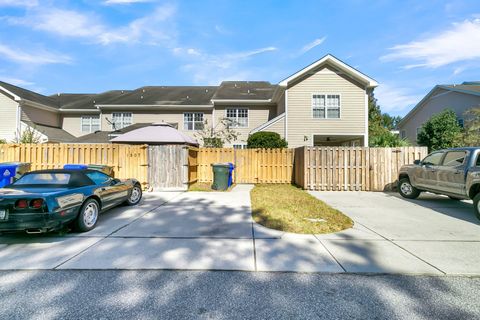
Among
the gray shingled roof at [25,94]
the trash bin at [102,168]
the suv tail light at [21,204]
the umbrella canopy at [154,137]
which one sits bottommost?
the suv tail light at [21,204]

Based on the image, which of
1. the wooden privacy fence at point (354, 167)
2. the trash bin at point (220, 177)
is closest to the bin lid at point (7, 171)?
the trash bin at point (220, 177)

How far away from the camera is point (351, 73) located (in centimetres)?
1577

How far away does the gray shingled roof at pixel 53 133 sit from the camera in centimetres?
1808

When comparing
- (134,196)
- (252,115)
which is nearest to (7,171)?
(134,196)

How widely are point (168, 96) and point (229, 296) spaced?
838 inches

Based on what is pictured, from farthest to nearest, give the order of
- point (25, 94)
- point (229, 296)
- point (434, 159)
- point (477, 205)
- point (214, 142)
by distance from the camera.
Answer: point (25, 94) → point (214, 142) → point (434, 159) → point (477, 205) → point (229, 296)

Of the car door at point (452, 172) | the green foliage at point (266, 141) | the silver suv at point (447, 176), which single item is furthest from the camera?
the green foliage at point (266, 141)

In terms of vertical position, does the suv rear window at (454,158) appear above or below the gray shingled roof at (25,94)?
below

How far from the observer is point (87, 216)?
16.8 feet

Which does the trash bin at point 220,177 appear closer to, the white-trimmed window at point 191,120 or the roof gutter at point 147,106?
the roof gutter at point 147,106

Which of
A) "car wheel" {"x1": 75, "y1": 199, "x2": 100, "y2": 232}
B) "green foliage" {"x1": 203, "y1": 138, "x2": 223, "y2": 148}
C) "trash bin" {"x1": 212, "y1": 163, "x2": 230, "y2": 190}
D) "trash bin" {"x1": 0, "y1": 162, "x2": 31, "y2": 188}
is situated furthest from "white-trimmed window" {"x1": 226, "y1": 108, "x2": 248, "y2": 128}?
"car wheel" {"x1": 75, "y1": 199, "x2": 100, "y2": 232}

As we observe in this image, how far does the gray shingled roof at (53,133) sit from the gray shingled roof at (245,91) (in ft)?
41.4

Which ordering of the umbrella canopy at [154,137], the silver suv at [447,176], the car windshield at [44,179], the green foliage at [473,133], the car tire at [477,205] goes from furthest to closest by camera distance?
the green foliage at [473,133] < the umbrella canopy at [154,137] < the silver suv at [447,176] < the car tire at [477,205] < the car windshield at [44,179]

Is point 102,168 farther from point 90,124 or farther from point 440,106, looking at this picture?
point 440,106
